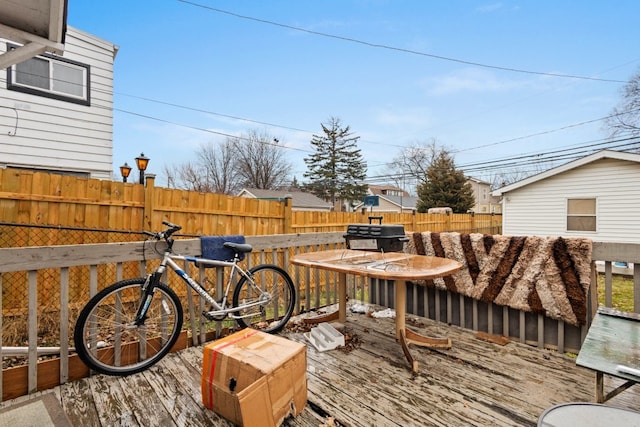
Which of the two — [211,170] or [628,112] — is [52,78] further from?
[628,112]

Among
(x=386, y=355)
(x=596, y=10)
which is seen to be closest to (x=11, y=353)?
(x=386, y=355)

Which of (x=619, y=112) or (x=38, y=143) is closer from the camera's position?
(x=38, y=143)

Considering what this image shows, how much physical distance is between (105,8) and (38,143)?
17.6 ft

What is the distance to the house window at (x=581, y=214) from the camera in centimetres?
848

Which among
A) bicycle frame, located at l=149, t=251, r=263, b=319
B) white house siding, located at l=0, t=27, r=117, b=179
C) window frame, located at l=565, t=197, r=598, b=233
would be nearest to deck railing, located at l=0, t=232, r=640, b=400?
bicycle frame, located at l=149, t=251, r=263, b=319

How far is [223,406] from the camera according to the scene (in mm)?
1673

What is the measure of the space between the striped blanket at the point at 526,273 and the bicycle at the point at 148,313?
1.84 m

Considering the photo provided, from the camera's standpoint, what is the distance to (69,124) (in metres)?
5.46

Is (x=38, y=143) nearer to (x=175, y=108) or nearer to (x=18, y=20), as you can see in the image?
(x=18, y=20)

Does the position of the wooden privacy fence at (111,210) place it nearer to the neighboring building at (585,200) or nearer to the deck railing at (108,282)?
the deck railing at (108,282)

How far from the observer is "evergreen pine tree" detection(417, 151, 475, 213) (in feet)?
58.0

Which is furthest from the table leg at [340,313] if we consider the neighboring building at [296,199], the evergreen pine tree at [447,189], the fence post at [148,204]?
the evergreen pine tree at [447,189]

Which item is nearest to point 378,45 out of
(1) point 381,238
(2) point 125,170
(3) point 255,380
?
(2) point 125,170

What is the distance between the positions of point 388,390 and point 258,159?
24157mm
